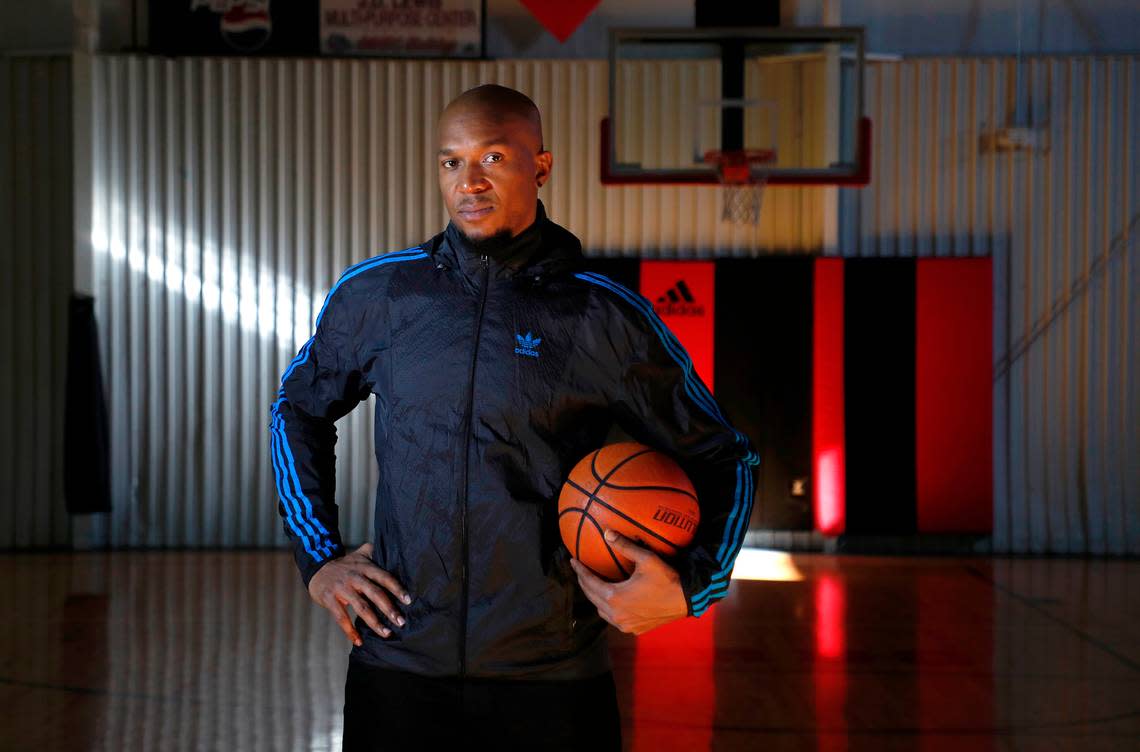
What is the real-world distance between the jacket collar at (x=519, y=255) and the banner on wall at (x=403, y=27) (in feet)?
25.8

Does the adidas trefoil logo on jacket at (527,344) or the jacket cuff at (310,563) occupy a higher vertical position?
the adidas trefoil logo on jacket at (527,344)

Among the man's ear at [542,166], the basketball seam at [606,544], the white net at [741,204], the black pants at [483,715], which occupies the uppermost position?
the white net at [741,204]

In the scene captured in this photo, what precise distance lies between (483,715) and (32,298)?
8.83m

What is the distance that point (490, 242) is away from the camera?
1.89m

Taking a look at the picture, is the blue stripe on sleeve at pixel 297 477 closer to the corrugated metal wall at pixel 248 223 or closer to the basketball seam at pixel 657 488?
the basketball seam at pixel 657 488

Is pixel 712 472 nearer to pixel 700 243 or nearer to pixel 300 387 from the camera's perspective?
pixel 300 387

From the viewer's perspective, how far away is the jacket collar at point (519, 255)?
1.90 meters

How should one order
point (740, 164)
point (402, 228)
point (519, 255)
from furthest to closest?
point (402, 228)
point (740, 164)
point (519, 255)

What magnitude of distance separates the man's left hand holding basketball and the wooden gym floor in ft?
8.70

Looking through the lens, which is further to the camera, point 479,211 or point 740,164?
point 740,164

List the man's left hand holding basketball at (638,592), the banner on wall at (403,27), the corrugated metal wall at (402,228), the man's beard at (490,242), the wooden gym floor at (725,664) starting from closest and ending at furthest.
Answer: the man's left hand holding basketball at (638,592) → the man's beard at (490,242) → the wooden gym floor at (725,664) → the corrugated metal wall at (402,228) → the banner on wall at (403,27)

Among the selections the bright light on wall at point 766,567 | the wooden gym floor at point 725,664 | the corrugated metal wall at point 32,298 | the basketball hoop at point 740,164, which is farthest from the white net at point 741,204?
the corrugated metal wall at point 32,298

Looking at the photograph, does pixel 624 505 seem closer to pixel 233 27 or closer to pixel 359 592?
pixel 359 592

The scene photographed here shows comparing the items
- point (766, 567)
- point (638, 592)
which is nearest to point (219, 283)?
point (766, 567)
